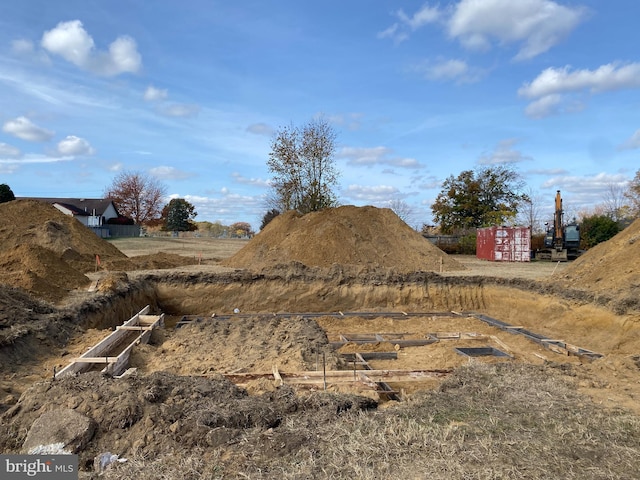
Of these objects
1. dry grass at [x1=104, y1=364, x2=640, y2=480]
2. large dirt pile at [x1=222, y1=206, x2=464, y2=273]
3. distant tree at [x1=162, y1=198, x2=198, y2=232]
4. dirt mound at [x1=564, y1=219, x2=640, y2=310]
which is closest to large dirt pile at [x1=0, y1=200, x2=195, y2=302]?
large dirt pile at [x1=222, y1=206, x2=464, y2=273]

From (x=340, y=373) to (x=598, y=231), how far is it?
2778 cm

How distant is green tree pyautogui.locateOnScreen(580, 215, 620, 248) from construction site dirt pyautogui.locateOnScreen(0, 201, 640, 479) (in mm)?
16193

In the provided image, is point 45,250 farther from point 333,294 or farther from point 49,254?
point 333,294

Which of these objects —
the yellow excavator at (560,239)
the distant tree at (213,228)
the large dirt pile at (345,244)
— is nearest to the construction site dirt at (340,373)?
the large dirt pile at (345,244)

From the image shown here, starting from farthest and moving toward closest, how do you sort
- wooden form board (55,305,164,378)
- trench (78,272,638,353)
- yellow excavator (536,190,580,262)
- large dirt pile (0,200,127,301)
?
yellow excavator (536,190,580,262), trench (78,272,638,353), large dirt pile (0,200,127,301), wooden form board (55,305,164,378)

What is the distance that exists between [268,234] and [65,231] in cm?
921

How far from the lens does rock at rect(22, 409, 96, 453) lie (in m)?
3.48

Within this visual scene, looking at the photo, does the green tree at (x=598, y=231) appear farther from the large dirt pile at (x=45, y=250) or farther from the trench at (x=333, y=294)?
the large dirt pile at (x=45, y=250)

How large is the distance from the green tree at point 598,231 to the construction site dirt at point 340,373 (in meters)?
16.2

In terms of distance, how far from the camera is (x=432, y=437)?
363cm

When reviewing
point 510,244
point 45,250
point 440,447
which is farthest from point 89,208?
point 440,447

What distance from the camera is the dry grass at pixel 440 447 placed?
3145 mm

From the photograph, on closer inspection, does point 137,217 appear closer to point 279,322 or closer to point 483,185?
point 483,185

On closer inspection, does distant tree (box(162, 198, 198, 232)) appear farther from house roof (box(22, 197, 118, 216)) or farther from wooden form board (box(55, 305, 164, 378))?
wooden form board (box(55, 305, 164, 378))
